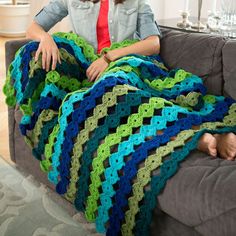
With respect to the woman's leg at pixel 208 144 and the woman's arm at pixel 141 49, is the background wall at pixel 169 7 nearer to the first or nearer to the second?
the woman's arm at pixel 141 49

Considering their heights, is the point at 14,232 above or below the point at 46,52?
below

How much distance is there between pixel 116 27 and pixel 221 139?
31.9 inches

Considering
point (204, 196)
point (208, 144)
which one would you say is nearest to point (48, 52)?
point (208, 144)

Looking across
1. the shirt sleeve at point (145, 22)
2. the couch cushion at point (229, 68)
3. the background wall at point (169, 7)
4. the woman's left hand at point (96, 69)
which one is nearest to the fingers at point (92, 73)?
the woman's left hand at point (96, 69)

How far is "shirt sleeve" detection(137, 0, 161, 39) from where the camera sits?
1.71 metres

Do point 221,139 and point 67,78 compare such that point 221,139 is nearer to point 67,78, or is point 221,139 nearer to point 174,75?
point 174,75

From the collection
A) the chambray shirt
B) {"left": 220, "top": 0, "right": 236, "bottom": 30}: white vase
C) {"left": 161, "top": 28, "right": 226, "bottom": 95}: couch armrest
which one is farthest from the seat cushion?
{"left": 220, "top": 0, "right": 236, "bottom": 30}: white vase

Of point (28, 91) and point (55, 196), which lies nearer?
point (28, 91)

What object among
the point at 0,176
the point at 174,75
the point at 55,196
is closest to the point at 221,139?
the point at 174,75

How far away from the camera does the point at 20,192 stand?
165cm

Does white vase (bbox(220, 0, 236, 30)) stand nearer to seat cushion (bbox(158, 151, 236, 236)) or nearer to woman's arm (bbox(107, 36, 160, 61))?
woman's arm (bbox(107, 36, 160, 61))

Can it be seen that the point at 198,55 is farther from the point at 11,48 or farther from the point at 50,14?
the point at 11,48

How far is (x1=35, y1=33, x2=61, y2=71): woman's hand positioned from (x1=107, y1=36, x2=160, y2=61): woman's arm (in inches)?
8.6

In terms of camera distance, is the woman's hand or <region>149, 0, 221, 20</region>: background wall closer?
the woman's hand
